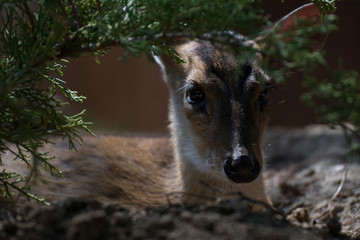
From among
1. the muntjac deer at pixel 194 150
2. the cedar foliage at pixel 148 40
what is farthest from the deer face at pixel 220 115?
the cedar foliage at pixel 148 40

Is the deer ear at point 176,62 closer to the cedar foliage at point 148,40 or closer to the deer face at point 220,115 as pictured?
the deer face at point 220,115

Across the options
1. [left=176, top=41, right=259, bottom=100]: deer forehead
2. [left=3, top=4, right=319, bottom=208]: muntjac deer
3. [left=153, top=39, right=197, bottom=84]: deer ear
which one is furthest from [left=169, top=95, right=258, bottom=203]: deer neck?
[left=176, top=41, right=259, bottom=100]: deer forehead

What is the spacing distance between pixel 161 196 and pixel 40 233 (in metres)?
1.87

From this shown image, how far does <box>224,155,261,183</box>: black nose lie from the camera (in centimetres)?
268

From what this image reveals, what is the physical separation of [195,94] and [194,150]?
16.4 inches

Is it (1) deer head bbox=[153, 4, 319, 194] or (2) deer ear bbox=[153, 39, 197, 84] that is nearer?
(1) deer head bbox=[153, 4, 319, 194]

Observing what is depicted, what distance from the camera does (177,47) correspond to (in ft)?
11.9

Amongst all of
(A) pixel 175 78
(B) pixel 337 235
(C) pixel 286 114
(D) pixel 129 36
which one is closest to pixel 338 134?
(C) pixel 286 114

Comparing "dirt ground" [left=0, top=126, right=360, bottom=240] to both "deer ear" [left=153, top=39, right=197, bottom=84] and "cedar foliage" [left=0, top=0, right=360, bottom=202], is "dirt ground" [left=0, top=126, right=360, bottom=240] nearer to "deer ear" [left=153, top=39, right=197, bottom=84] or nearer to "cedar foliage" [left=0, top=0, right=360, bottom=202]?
"cedar foliage" [left=0, top=0, right=360, bottom=202]

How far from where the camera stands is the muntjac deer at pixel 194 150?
2875 mm

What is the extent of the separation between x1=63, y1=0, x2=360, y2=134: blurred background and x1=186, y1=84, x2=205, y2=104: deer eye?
2.88 meters

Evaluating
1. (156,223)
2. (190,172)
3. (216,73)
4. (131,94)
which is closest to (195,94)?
(216,73)

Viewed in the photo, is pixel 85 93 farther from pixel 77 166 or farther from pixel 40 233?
pixel 40 233

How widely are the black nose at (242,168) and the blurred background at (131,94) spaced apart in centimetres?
339
